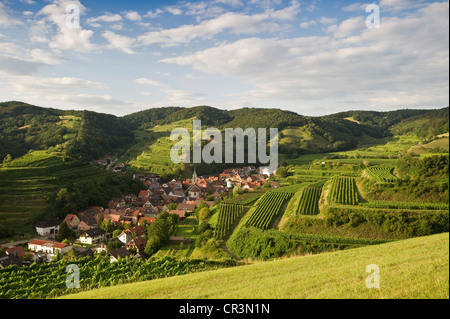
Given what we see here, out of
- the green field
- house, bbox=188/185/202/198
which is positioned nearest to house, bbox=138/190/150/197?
the green field

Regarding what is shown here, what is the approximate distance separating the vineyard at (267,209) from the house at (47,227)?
1070 inches

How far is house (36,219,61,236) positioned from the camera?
3694cm

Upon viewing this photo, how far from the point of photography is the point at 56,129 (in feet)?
300

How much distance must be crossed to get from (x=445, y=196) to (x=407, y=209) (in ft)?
11.8

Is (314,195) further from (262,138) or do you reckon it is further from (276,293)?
(262,138)

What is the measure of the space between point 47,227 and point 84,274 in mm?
20547

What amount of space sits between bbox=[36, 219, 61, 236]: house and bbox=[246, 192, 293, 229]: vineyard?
1070 inches

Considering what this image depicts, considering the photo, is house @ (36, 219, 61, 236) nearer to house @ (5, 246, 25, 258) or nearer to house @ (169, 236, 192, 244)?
house @ (5, 246, 25, 258)

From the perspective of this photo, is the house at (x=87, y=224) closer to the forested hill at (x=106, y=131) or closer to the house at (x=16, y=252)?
the house at (x=16, y=252)

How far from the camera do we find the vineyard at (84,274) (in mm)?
17080

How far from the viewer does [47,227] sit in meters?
37.3

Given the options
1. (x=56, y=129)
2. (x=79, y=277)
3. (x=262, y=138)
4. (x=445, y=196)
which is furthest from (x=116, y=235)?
(x=262, y=138)

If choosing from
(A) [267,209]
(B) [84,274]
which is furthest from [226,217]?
(B) [84,274]
